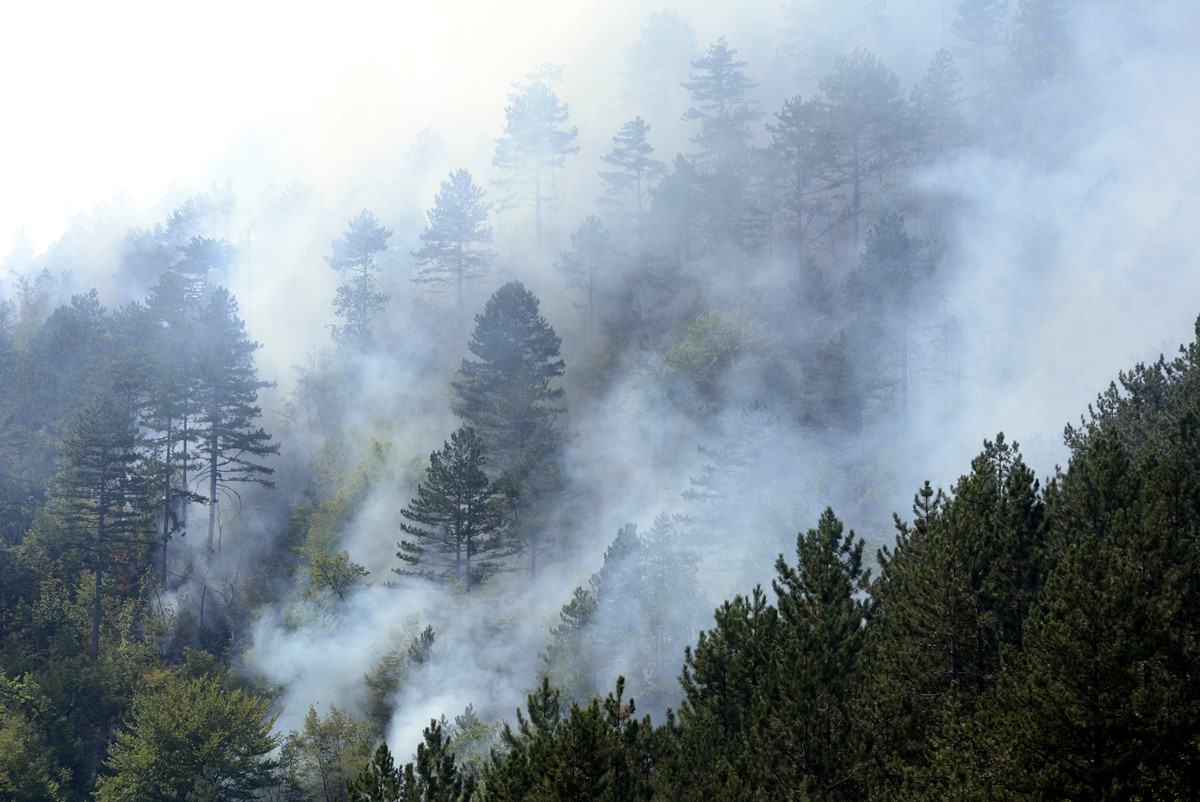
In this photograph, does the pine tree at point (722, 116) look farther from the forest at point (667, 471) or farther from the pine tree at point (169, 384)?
the pine tree at point (169, 384)

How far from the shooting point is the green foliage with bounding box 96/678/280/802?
122ft

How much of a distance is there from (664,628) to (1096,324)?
1262 inches

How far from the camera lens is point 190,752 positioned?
1484 inches

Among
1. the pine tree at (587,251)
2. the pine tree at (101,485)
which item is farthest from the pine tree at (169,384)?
the pine tree at (587,251)

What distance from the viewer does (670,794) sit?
66.2 ft

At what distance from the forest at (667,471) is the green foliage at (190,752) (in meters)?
0.17

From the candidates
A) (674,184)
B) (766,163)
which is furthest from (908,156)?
(674,184)

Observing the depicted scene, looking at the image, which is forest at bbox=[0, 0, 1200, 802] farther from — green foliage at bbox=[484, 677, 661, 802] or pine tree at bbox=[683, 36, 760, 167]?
pine tree at bbox=[683, 36, 760, 167]

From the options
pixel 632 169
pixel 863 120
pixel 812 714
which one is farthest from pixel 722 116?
pixel 812 714

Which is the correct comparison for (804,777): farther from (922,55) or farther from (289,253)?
(922,55)

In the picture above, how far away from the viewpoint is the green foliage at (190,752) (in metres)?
37.1

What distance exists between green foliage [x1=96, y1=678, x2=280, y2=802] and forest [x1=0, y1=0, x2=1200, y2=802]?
167 mm

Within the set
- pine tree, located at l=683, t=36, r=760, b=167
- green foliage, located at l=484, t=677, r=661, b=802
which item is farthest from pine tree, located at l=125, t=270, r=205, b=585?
pine tree, located at l=683, t=36, r=760, b=167

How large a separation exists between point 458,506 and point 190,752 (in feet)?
46.8
